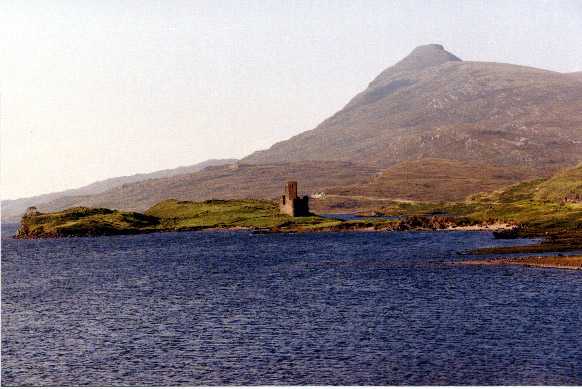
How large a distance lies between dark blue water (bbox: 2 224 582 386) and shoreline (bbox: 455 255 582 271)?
15.8 feet

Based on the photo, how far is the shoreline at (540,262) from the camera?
127438 millimetres

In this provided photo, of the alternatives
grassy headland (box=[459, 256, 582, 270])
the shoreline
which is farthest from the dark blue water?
grassy headland (box=[459, 256, 582, 270])

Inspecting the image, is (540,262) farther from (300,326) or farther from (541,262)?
(300,326)

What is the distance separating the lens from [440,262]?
145 metres

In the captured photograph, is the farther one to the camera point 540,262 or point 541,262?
point 540,262

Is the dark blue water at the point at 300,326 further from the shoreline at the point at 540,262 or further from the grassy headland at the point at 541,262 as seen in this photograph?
the grassy headland at the point at 541,262

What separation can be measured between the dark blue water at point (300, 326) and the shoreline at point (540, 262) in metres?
4.82

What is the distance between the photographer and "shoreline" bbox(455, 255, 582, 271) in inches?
5017

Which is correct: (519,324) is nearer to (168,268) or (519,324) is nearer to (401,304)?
(401,304)

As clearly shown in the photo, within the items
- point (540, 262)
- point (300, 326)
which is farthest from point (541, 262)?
point (300, 326)

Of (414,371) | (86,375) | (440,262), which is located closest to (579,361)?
(414,371)

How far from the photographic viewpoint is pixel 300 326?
86.8m

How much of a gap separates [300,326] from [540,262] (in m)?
61.0

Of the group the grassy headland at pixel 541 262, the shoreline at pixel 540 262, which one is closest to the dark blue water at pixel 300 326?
the shoreline at pixel 540 262
